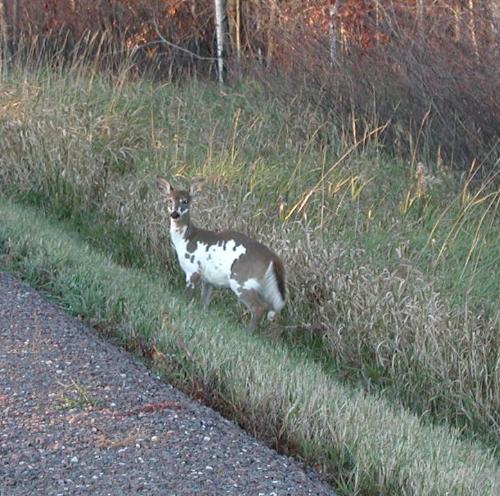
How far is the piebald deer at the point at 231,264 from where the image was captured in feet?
30.5

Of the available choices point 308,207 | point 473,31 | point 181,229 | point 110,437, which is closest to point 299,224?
point 308,207

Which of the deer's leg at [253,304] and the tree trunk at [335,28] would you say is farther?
the tree trunk at [335,28]

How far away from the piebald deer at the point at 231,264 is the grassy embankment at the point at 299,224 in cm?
36

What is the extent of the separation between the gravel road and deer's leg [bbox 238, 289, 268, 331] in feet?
8.55

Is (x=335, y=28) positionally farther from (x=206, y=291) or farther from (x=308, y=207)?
(x=206, y=291)

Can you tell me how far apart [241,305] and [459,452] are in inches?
149

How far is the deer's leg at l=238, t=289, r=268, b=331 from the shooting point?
9375 mm

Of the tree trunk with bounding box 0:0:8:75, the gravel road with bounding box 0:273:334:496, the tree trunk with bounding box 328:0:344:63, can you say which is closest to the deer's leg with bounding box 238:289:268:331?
the gravel road with bounding box 0:273:334:496

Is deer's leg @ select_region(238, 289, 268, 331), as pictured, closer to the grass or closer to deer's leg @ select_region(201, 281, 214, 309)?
the grass

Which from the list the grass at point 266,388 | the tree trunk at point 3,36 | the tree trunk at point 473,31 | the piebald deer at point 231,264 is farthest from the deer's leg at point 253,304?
the tree trunk at point 3,36

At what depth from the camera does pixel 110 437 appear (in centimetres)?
559

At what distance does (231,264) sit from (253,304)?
361 millimetres

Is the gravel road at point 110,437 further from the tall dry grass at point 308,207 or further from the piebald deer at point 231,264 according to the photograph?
the tall dry grass at point 308,207

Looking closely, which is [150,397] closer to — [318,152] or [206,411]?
[206,411]
